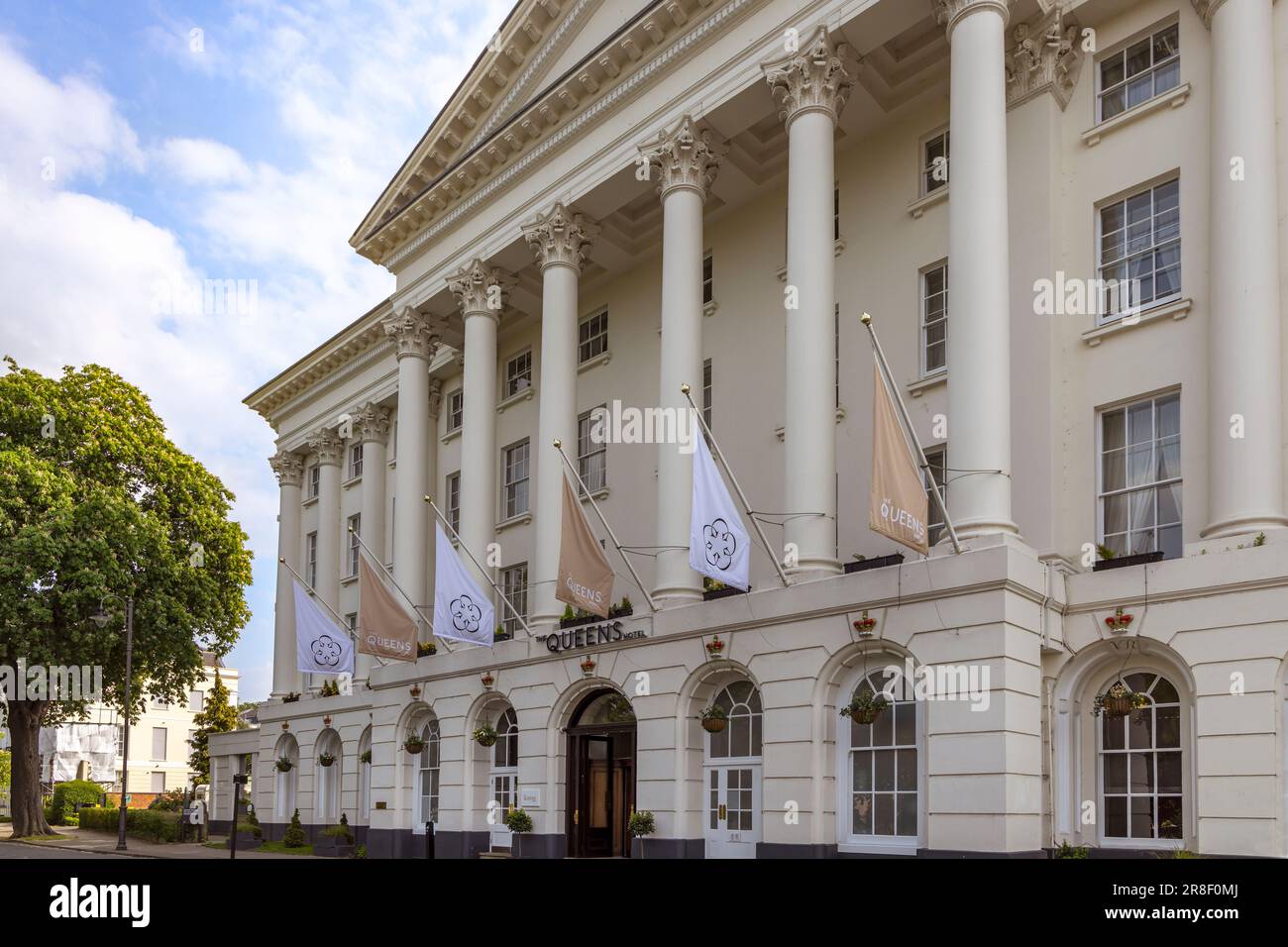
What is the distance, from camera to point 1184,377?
803 inches

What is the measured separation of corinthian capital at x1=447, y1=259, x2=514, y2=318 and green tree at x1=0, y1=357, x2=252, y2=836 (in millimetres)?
16346

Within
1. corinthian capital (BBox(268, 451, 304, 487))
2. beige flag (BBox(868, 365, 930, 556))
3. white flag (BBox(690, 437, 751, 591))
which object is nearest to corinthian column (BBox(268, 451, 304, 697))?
corinthian capital (BBox(268, 451, 304, 487))

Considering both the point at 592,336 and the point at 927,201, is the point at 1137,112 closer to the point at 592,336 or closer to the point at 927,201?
the point at 927,201

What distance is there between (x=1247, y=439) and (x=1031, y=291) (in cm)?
504

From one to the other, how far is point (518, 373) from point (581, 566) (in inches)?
519

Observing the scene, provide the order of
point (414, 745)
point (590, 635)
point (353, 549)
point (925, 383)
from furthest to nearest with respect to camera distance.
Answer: point (353, 549) → point (414, 745) → point (590, 635) → point (925, 383)

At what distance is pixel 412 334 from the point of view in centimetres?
3631

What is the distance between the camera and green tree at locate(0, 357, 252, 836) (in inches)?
1597

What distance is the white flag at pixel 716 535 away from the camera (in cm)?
2166

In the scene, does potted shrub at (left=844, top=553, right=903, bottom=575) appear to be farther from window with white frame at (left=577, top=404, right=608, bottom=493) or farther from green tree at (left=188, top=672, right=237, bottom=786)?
green tree at (left=188, top=672, right=237, bottom=786)

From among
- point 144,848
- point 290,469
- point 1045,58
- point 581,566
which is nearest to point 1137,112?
point 1045,58

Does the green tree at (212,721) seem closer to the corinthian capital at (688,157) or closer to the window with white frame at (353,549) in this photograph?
the window with white frame at (353,549)

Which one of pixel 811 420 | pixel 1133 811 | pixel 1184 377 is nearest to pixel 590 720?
pixel 811 420

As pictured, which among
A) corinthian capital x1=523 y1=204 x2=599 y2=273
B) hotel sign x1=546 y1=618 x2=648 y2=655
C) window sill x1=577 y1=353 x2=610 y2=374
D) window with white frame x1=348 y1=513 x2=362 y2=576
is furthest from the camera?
window with white frame x1=348 y1=513 x2=362 y2=576
